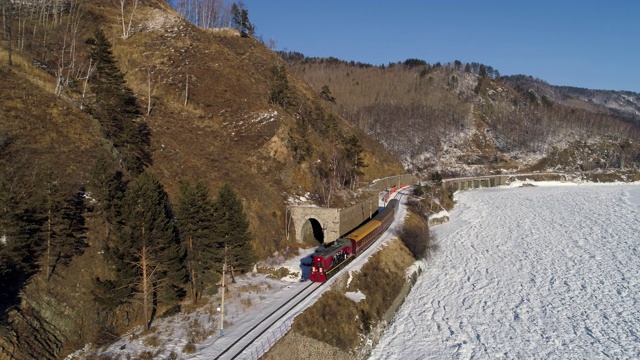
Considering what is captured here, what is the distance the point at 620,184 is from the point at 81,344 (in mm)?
147163

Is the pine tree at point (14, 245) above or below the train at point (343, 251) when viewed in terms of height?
above

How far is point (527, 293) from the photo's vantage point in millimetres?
39594

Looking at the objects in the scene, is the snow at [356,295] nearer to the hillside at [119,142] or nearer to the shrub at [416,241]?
the hillside at [119,142]

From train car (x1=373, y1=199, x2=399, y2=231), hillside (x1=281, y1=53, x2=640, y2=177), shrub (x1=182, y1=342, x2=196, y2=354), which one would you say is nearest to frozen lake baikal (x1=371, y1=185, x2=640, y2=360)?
train car (x1=373, y1=199, x2=399, y2=231)

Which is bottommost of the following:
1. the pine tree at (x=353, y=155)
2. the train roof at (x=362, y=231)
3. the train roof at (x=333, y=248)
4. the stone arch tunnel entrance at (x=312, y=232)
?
the stone arch tunnel entrance at (x=312, y=232)

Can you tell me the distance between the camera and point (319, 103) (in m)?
83.1

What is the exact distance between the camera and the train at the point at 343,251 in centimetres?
3496

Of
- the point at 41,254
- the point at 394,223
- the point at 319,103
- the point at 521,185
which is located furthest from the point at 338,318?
the point at 521,185

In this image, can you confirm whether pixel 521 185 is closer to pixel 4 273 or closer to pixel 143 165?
pixel 143 165

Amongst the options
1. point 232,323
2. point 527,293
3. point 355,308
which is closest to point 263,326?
point 232,323

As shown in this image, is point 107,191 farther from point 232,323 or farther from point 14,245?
point 232,323

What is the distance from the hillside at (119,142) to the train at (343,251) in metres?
6.52

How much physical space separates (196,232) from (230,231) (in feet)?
9.30

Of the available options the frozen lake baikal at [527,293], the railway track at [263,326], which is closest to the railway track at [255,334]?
the railway track at [263,326]
